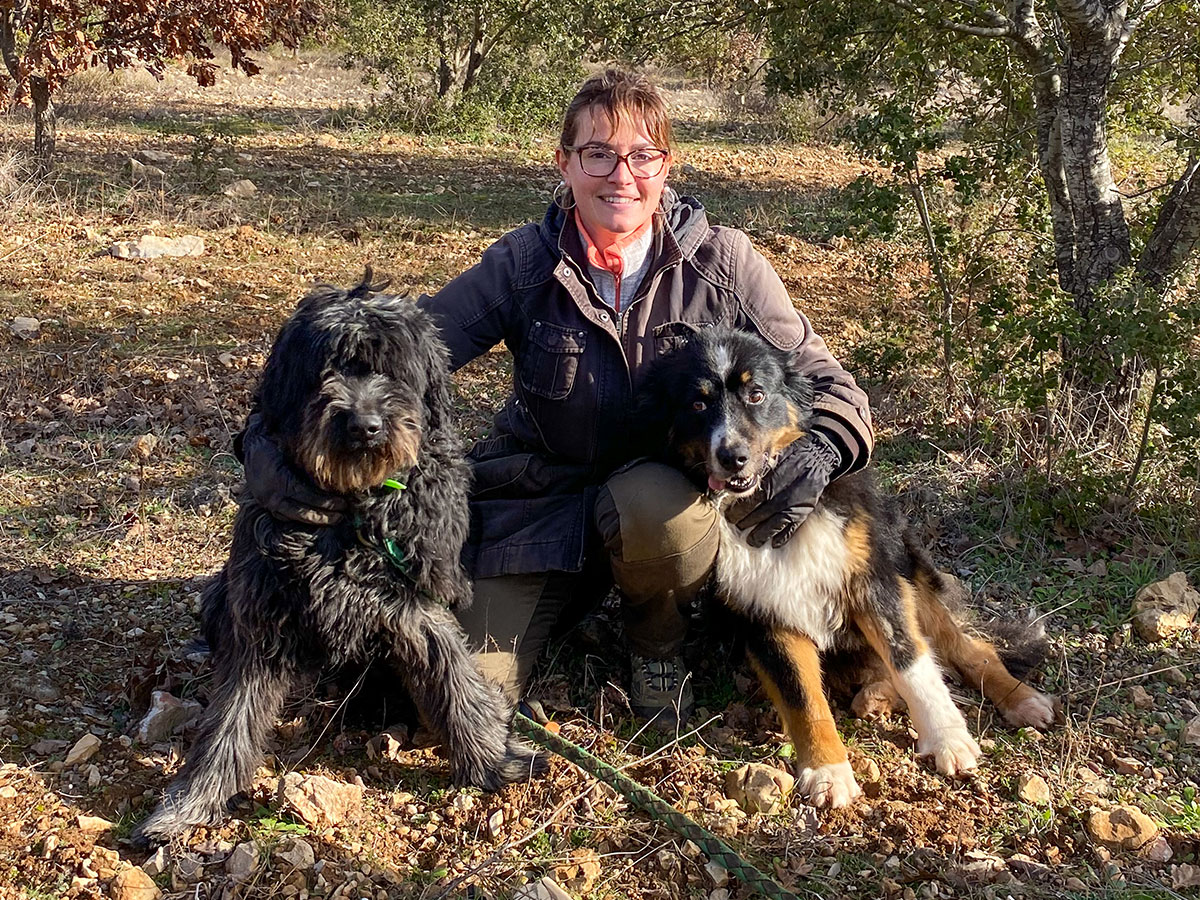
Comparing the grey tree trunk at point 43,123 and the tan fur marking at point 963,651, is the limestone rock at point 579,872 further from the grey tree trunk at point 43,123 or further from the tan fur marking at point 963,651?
the grey tree trunk at point 43,123

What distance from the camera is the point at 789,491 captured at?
3.22 metres

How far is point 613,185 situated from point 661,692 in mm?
1624

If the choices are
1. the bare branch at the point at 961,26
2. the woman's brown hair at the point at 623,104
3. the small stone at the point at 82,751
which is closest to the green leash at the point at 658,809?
the small stone at the point at 82,751

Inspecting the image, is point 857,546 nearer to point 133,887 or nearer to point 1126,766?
point 1126,766

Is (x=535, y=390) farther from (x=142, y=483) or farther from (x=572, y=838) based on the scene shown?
(x=142, y=483)

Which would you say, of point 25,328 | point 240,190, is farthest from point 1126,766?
point 240,190

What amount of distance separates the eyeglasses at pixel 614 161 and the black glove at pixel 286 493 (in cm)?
132

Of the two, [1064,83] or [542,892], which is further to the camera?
[1064,83]

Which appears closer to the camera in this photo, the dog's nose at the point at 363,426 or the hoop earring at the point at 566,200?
the dog's nose at the point at 363,426

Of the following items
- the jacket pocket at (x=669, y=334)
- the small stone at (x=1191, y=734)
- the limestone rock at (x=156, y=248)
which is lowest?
the small stone at (x=1191, y=734)

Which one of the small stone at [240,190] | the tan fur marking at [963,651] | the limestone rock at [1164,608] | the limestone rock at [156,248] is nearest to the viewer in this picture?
the tan fur marking at [963,651]

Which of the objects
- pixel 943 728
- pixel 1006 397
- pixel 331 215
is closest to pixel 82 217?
pixel 331 215

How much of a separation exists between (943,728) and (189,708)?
2293 mm

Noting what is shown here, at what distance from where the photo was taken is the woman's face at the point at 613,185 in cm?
341
